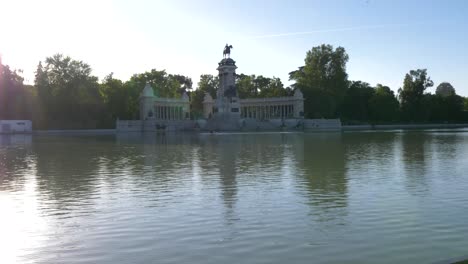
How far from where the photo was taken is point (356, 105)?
121688 millimetres

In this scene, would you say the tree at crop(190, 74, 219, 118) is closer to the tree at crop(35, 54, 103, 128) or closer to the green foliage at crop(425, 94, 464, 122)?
the tree at crop(35, 54, 103, 128)

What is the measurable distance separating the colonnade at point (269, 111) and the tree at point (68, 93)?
31.2 m

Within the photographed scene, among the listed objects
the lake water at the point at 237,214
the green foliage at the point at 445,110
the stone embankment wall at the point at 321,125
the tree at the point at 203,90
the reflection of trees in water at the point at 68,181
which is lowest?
the lake water at the point at 237,214

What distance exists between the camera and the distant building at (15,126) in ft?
292

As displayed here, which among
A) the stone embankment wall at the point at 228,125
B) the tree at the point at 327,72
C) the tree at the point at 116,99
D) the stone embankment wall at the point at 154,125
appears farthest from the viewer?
the tree at the point at 327,72

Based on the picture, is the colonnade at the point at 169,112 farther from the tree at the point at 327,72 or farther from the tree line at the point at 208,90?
the tree at the point at 327,72

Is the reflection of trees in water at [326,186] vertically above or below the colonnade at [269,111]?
below

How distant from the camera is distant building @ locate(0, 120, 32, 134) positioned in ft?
292

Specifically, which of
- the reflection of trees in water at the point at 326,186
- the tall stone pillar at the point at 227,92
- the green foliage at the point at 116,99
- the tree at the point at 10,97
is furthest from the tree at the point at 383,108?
the reflection of trees in water at the point at 326,186

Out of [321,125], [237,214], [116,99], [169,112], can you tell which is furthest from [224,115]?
[237,214]

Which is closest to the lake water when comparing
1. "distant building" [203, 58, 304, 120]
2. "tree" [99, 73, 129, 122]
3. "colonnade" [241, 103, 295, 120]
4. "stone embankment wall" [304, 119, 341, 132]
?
"distant building" [203, 58, 304, 120]

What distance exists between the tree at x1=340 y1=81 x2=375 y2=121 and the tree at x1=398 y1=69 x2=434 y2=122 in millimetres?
9468

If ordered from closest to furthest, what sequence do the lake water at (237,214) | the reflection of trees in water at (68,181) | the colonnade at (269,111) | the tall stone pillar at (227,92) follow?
the lake water at (237,214), the reflection of trees in water at (68,181), the tall stone pillar at (227,92), the colonnade at (269,111)

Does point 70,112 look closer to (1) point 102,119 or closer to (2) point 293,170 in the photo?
(1) point 102,119
